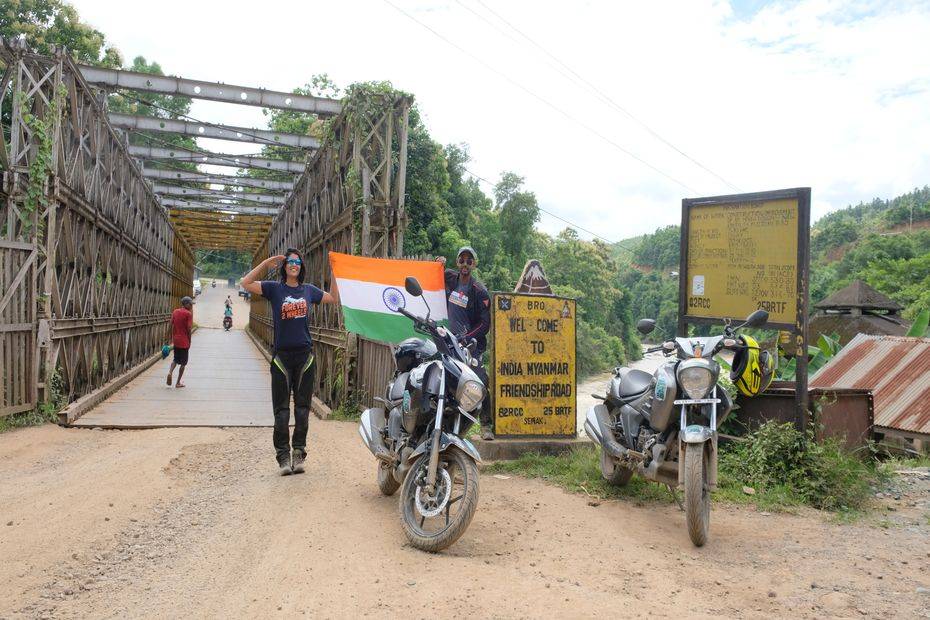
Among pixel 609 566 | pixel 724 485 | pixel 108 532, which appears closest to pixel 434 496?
pixel 609 566

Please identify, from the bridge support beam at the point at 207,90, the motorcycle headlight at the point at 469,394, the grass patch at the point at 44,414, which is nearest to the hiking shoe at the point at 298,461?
the motorcycle headlight at the point at 469,394

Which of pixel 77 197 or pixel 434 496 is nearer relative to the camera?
pixel 434 496

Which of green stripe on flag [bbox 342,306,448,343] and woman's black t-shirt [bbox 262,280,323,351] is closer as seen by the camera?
woman's black t-shirt [bbox 262,280,323,351]

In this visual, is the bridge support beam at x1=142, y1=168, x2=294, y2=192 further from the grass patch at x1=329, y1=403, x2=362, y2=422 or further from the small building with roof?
the small building with roof

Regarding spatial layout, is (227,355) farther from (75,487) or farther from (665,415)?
(665,415)

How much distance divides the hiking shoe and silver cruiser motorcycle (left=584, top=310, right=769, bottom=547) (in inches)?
105

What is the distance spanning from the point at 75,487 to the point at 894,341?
1066cm

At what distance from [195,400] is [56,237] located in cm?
352

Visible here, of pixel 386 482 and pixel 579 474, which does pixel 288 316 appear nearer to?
pixel 386 482

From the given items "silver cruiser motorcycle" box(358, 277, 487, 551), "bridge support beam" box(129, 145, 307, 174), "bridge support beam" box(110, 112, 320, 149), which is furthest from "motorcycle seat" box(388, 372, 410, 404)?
"bridge support beam" box(129, 145, 307, 174)

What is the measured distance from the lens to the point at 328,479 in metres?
6.10

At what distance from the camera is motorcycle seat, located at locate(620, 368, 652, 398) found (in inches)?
212

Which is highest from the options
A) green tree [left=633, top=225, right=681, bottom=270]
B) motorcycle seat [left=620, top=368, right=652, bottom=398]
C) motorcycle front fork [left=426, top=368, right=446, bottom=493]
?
green tree [left=633, top=225, right=681, bottom=270]

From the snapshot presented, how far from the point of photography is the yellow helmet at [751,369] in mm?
5695
